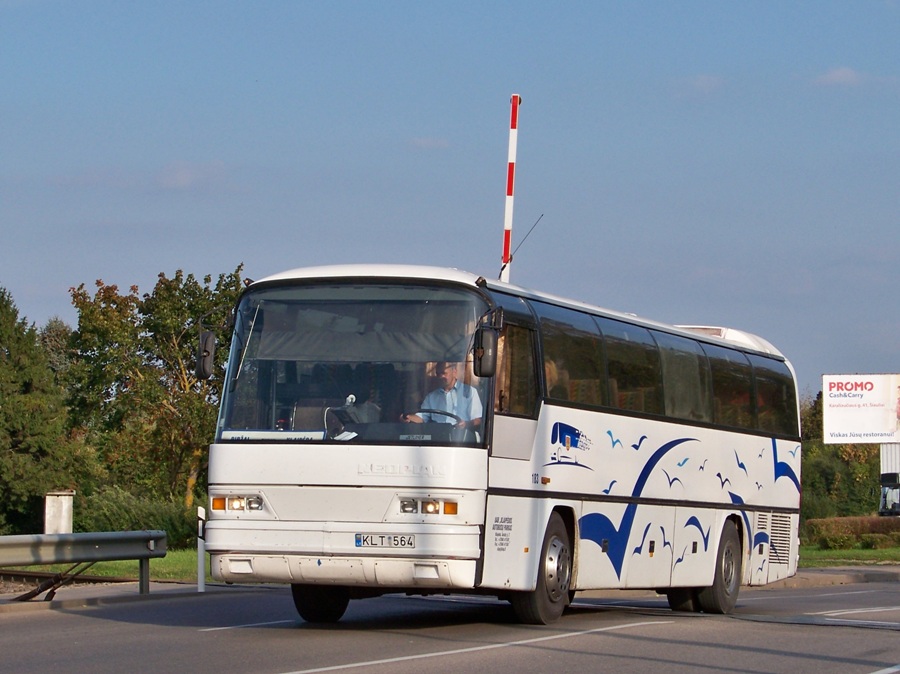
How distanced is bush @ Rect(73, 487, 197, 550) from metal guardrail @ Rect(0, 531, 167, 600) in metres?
21.6

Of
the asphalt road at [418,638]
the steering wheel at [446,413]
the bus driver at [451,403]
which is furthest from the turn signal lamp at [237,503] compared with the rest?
the steering wheel at [446,413]

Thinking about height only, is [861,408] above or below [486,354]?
above

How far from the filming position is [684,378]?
18.3 m

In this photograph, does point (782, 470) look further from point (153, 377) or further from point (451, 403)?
point (153, 377)

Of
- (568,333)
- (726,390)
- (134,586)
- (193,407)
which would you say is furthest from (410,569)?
(193,407)

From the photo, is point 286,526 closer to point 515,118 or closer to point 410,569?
point 410,569

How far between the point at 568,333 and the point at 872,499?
57105 millimetres

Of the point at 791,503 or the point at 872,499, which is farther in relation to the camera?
the point at 872,499

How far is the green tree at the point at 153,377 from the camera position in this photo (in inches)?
2078

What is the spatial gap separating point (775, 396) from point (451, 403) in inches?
360

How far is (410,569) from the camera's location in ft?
42.3

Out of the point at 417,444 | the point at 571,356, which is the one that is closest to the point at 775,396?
the point at 571,356

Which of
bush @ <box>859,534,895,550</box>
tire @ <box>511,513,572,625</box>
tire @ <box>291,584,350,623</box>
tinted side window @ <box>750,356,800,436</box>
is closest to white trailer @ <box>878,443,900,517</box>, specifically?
bush @ <box>859,534,895,550</box>

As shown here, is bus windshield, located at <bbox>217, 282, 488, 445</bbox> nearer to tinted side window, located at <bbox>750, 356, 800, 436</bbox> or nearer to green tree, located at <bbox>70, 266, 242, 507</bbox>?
tinted side window, located at <bbox>750, 356, 800, 436</bbox>
